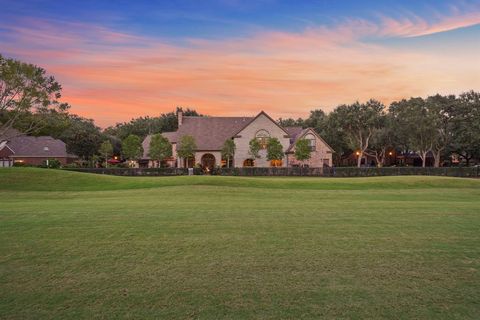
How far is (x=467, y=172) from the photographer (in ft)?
143

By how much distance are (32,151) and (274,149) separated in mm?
46022

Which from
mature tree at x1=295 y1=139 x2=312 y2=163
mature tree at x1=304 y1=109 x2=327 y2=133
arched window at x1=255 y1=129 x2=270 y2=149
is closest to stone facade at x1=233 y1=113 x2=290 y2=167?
arched window at x1=255 y1=129 x2=270 y2=149

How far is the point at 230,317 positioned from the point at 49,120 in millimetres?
40148

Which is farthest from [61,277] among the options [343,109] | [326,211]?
[343,109]

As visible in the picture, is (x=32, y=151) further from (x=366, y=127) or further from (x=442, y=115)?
(x=442, y=115)

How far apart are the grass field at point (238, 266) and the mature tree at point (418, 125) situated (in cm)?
5720

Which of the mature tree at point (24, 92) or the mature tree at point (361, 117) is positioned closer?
the mature tree at point (24, 92)

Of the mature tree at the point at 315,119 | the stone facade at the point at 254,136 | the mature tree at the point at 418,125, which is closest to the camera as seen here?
the stone facade at the point at 254,136

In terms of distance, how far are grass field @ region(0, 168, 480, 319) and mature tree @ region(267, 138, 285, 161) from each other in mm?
41440

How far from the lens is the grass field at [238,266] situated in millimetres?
4812

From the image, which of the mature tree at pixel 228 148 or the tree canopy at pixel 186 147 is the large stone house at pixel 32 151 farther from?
the mature tree at pixel 228 148

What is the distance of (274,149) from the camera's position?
175 feet

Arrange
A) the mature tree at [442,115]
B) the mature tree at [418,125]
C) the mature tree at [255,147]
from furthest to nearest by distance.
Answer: the mature tree at [442,115], the mature tree at [418,125], the mature tree at [255,147]

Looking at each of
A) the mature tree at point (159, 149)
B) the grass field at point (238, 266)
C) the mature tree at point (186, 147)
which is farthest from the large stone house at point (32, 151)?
the grass field at point (238, 266)
